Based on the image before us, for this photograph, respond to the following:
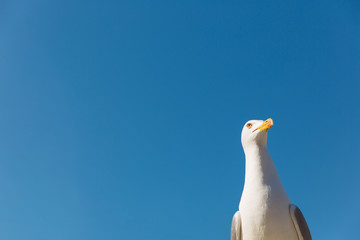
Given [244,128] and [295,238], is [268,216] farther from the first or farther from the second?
[244,128]

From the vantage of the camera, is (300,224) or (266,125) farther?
(266,125)

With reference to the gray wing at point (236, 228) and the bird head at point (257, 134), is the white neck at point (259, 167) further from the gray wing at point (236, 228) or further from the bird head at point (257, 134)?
the gray wing at point (236, 228)

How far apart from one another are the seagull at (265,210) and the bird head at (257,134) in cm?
7

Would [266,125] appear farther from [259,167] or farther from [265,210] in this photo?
[265,210]

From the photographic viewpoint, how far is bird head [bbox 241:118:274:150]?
7.98 metres

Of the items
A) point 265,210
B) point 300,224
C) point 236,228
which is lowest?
point 300,224

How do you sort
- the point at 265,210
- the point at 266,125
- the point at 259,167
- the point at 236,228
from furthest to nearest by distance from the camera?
the point at 266,125 → the point at 259,167 → the point at 236,228 → the point at 265,210

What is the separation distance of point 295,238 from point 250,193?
133 centimetres

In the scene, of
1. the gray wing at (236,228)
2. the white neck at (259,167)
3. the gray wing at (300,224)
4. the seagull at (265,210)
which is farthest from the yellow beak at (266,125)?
the gray wing at (236,228)

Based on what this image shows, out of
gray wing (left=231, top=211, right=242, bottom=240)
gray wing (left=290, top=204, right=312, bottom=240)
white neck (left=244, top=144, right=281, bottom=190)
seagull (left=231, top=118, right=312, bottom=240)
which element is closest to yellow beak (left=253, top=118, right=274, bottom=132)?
seagull (left=231, top=118, right=312, bottom=240)

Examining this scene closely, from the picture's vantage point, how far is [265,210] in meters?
6.81

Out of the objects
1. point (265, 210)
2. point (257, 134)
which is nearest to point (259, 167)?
point (257, 134)

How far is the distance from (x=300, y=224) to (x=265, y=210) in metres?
0.83

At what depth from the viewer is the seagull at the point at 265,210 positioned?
677cm
